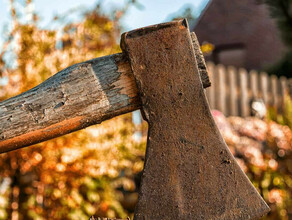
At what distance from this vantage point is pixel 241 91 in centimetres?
708

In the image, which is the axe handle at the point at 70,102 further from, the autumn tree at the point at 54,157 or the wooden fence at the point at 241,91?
the wooden fence at the point at 241,91

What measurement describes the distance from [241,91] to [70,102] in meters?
6.28

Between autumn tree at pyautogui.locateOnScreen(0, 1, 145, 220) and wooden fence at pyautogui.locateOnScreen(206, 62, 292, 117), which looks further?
wooden fence at pyautogui.locateOnScreen(206, 62, 292, 117)

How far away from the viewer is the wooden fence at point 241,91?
22.5ft

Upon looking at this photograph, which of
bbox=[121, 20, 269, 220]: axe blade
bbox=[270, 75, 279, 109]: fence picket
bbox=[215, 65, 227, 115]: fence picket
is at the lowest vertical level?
bbox=[270, 75, 279, 109]: fence picket

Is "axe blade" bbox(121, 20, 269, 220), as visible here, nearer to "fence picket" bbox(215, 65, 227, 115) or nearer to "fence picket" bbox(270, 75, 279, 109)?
"fence picket" bbox(215, 65, 227, 115)

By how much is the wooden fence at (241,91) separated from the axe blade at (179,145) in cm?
574

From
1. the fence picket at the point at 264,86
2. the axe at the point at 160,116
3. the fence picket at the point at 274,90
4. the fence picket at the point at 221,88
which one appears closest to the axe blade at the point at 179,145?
the axe at the point at 160,116

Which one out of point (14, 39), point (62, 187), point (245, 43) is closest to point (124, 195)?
point (62, 187)

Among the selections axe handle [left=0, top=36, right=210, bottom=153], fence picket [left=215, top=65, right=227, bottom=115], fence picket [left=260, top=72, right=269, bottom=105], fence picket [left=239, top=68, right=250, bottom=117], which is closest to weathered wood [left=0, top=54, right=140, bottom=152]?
axe handle [left=0, top=36, right=210, bottom=153]

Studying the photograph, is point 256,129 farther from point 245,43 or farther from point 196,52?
point 245,43

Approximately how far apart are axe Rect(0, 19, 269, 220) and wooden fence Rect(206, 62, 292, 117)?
573 cm

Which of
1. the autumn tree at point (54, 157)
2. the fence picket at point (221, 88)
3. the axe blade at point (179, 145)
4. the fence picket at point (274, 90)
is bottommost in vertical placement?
the fence picket at point (274, 90)

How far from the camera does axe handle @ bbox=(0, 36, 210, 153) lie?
3.51 feet
